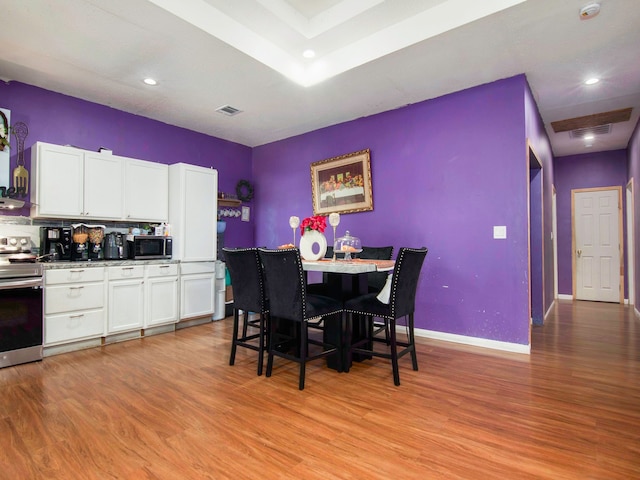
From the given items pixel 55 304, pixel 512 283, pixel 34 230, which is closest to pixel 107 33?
pixel 34 230

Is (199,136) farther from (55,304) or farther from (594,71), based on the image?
(594,71)

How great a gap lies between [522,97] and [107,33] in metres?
3.73

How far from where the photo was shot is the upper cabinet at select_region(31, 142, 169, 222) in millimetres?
3463

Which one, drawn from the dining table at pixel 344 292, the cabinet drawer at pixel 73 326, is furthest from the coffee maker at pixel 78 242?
the dining table at pixel 344 292

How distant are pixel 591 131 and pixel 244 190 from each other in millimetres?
5480

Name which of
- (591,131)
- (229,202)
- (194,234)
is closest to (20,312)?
(194,234)

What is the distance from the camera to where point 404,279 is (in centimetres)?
268

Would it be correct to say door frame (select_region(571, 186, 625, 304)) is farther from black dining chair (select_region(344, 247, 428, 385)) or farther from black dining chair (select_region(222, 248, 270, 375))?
black dining chair (select_region(222, 248, 270, 375))

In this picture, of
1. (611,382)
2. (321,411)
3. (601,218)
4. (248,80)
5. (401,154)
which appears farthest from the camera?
(601,218)

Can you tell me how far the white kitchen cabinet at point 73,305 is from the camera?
3266 mm

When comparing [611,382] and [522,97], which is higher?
[522,97]

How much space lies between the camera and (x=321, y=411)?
2.19m

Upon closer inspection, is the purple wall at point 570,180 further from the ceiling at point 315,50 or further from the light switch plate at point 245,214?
the light switch plate at point 245,214

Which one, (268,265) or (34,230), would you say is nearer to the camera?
(268,265)
